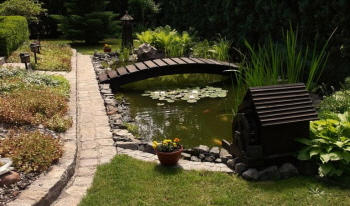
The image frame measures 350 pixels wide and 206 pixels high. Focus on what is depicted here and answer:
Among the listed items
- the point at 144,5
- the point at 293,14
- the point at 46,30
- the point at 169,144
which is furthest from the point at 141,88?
the point at 46,30

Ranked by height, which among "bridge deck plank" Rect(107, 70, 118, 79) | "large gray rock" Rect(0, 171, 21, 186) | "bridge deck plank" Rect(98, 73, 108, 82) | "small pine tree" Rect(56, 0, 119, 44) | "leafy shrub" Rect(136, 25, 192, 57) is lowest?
"large gray rock" Rect(0, 171, 21, 186)

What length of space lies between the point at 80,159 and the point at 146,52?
7140 mm

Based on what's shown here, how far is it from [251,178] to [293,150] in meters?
0.62

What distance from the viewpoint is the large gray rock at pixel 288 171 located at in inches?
162

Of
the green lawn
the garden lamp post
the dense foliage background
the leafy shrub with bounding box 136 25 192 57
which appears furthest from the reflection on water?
the green lawn

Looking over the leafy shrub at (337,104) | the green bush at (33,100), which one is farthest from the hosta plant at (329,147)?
the green bush at (33,100)

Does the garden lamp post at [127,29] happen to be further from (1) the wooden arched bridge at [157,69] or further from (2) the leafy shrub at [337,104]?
(2) the leafy shrub at [337,104]

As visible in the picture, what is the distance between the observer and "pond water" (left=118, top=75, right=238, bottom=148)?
579 centimetres

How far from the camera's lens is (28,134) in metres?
4.54

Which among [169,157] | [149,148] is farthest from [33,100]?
[169,157]

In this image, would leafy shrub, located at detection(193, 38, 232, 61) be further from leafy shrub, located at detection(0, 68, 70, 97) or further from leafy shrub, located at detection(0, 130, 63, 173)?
leafy shrub, located at detection(0, 130, 63, 173)

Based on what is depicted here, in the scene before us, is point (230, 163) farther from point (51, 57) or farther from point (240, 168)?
point (51, 57)

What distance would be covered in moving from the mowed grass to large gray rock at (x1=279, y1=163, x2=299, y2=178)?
8cm

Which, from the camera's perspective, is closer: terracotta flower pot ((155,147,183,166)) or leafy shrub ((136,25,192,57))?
terracotta flower pot ((155,147,183,166))
